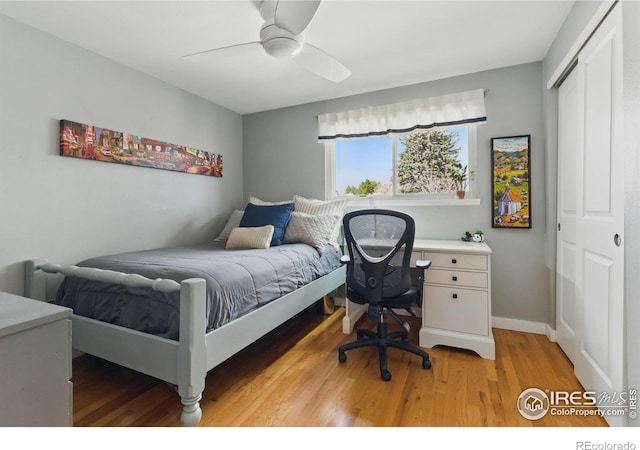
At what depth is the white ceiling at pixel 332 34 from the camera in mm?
1822

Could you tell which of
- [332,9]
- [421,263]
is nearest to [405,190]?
[421,263]

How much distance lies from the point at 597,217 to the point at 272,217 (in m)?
2.25

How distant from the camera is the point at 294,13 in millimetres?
1462

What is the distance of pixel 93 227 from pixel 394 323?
2.63m

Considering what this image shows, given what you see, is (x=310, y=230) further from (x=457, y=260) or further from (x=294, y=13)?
(x=294, y=13)

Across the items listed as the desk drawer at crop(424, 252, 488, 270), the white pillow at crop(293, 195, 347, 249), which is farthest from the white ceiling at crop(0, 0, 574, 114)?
the desk drawer at crop(424, 252, 488, 270)

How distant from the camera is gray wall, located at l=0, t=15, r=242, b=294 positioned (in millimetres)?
1873

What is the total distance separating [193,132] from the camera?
3100mm

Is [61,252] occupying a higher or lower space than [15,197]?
lower

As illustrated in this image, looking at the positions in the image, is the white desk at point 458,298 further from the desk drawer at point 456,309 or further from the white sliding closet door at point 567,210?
the white sliding closet door at point 567,210

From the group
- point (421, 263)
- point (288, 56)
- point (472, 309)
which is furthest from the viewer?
point (472, 309)

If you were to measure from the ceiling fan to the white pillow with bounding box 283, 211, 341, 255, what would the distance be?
121 centimetres

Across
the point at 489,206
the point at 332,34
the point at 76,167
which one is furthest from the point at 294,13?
the point at 489,206

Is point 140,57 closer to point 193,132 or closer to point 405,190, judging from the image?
point 193,132
